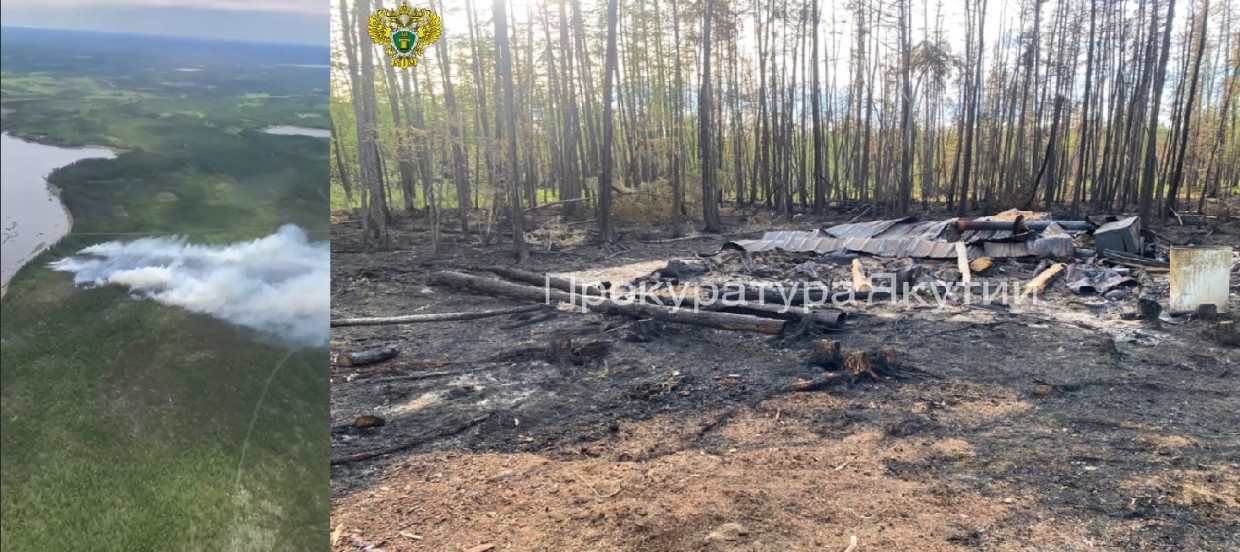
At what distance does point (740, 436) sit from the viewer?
124 inches

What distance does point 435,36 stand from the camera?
261 centimetres

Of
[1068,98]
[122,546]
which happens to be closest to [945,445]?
[1068,98]

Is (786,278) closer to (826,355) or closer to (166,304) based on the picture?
(826,355)

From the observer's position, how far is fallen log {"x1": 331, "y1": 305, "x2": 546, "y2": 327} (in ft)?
9.25

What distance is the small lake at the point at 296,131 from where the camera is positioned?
193 cm

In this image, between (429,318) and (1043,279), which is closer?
(429,318)

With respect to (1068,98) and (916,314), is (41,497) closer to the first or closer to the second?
(916,314)

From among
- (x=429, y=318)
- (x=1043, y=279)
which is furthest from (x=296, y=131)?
(x=1043, y=279)

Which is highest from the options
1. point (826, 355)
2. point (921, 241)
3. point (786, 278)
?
point (921, 241)

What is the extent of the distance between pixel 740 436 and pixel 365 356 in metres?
1.72

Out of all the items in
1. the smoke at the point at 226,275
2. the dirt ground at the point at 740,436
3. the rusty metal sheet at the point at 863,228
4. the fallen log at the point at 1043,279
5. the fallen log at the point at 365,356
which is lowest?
the dirt ground at the point at 740,436

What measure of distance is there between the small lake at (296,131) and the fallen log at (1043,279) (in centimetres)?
424

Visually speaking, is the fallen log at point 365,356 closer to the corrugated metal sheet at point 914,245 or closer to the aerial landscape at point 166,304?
the aerial landscape at point 166,304

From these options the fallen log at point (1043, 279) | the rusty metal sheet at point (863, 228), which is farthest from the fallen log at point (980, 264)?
the rusty metal sheet at point (863, 228)
